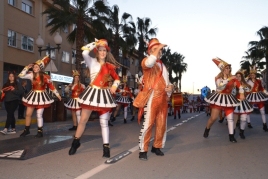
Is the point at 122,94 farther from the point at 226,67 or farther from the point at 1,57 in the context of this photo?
the point at 1,57

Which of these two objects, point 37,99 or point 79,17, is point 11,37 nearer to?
point 79,17

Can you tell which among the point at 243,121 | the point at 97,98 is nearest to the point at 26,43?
the point at 243,121

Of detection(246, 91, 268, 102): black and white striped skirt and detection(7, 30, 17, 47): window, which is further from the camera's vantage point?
detection(7, 30, 17, 47): window

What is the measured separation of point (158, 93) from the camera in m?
6.79

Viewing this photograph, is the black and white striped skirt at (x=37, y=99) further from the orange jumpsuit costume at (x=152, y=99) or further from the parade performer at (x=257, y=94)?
the parade performer at (x=257, y=94)

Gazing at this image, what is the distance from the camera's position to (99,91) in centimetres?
700

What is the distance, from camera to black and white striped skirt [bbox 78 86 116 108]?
686 cm

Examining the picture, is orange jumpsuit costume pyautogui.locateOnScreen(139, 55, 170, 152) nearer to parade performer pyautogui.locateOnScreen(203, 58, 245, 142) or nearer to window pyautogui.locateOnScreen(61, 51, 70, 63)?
parade performer pyautogui.locateOnScreen(203, 58, 245, 142)

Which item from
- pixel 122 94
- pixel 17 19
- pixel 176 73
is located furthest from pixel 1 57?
pixel 176 73

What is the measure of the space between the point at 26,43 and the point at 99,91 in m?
26.0

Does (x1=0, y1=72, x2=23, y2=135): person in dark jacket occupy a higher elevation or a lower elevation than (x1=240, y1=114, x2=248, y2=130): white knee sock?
higher

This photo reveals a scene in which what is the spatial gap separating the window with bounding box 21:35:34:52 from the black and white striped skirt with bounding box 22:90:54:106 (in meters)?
21.7

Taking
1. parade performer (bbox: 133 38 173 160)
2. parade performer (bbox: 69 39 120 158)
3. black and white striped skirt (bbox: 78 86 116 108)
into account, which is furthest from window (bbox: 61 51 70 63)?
parade performer (bbox: 133 38 173 160)

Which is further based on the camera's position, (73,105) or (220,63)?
(73,105)
